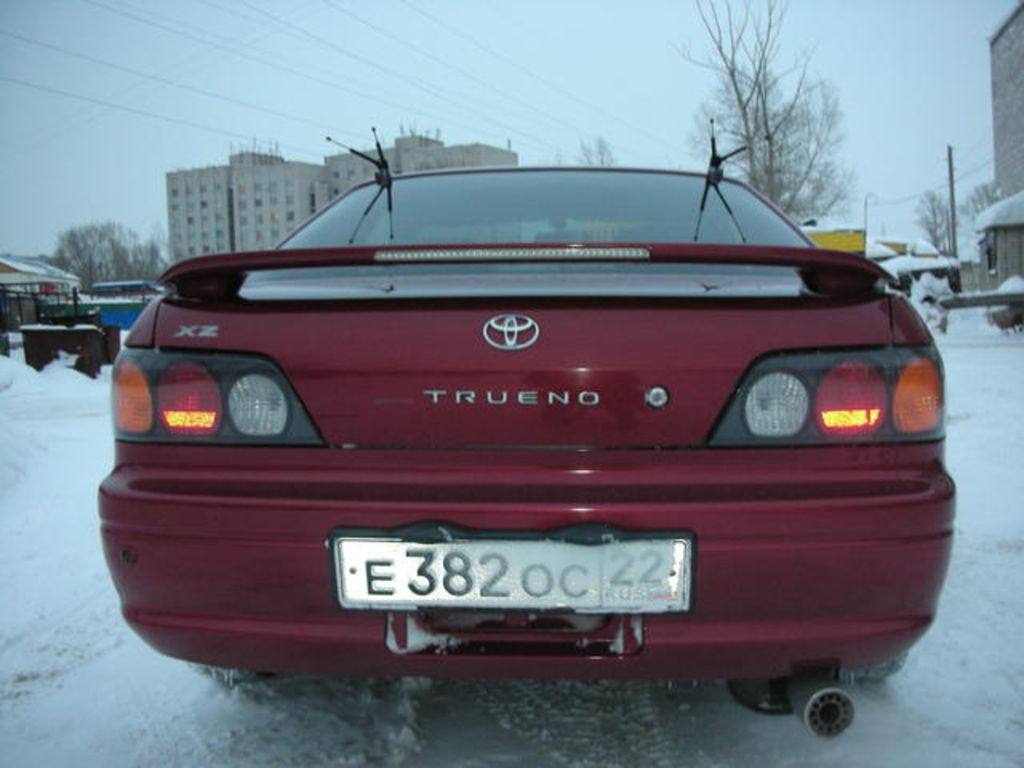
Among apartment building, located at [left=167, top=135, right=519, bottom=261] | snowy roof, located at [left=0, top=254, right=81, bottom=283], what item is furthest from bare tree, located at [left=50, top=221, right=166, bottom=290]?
snowy roof, located at [left=0, top=254, right=81, bottom=283]

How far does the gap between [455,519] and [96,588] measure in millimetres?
2177

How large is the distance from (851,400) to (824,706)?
0.57 metres

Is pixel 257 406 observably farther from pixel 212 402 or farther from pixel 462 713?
pixel 462 713

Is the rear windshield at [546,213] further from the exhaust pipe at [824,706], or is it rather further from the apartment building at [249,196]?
the apartment building at [249,196]

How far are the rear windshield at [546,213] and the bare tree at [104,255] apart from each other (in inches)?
3195

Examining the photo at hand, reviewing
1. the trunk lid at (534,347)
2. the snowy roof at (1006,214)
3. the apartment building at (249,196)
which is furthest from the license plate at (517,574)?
the apartment building at (249,196)

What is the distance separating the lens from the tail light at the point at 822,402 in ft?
4.71

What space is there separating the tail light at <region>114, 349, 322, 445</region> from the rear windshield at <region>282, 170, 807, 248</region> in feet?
2.46

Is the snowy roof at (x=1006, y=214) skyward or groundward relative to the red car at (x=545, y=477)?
skyward

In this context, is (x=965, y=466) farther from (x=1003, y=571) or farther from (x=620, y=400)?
(x=620, y=400)

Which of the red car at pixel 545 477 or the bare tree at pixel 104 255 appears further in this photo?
the bare tree at pixel 104 255

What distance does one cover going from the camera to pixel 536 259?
153 cm

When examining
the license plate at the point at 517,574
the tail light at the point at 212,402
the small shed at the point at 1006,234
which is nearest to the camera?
the license plate at the point at 517,574

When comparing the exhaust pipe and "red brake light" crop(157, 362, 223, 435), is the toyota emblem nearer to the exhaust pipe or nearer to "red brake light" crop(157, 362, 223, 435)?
"red brake light" crop(157, 362, 223, 435)
